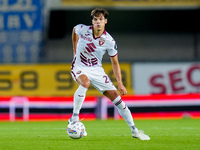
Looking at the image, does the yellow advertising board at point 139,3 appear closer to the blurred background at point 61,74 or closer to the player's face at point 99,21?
the blurred background at point 61,74

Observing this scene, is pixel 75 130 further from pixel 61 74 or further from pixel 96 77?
pixel 61 74

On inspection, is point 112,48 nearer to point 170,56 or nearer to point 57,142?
point 57,142

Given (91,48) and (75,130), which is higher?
(91,48)

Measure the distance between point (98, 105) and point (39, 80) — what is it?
2.36m

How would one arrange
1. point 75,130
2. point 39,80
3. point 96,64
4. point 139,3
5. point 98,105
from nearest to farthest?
point 75,130
point 96,64
point 98,105
point 39,80
point 139,3

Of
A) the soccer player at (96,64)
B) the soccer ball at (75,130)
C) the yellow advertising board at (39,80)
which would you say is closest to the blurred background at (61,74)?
the yellow advertising board at (39,80)

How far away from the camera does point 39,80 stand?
55.9 feet

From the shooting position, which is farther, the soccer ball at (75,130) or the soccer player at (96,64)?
the soccer player at (96,64)

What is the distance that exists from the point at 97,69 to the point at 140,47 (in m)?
13.7

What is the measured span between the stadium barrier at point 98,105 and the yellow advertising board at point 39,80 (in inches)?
40.0

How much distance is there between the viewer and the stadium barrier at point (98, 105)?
15.8m

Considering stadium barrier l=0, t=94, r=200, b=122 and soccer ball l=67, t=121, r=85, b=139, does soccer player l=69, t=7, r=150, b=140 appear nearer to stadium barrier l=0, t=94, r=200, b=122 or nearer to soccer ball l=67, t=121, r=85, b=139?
soccer ball l=67, t=121, r=85, b=139

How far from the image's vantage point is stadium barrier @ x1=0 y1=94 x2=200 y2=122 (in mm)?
15836

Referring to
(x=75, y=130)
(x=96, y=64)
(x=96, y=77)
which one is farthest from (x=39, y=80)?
(x=75, y=130)
